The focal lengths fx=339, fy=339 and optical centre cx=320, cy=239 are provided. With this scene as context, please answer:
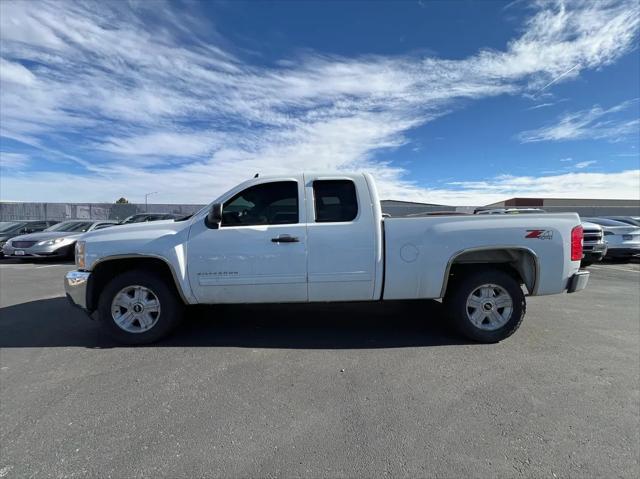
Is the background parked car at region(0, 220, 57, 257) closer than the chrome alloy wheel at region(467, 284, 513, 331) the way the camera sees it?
No

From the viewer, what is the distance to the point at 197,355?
366 centimetres

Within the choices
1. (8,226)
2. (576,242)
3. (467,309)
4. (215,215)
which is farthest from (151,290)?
(8,226)

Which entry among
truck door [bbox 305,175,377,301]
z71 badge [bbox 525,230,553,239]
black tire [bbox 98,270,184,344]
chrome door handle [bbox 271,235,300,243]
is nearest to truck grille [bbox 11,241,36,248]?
black tire [bbox 98,270,184,344]

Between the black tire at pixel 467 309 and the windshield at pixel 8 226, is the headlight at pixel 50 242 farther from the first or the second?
the black tire at pixel 467 309

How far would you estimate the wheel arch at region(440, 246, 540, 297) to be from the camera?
3877 millimetres

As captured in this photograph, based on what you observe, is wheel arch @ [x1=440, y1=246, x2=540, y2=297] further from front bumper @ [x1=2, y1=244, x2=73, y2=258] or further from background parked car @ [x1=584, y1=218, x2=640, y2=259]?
front bumper @ [x1=2, y1=244, x2=73, y2=258]

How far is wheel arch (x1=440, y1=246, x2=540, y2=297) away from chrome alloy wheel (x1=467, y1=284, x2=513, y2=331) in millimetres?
296

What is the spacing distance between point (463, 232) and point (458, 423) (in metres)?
2.05

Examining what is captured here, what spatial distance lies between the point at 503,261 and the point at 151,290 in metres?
4.14

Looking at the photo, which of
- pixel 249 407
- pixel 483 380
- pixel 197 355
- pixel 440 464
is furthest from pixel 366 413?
pixel 197 355

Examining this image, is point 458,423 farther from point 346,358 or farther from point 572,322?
point 572,322

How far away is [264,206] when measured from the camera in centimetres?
402

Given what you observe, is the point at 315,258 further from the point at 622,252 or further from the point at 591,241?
the point at 622,252

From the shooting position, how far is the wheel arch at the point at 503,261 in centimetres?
388
